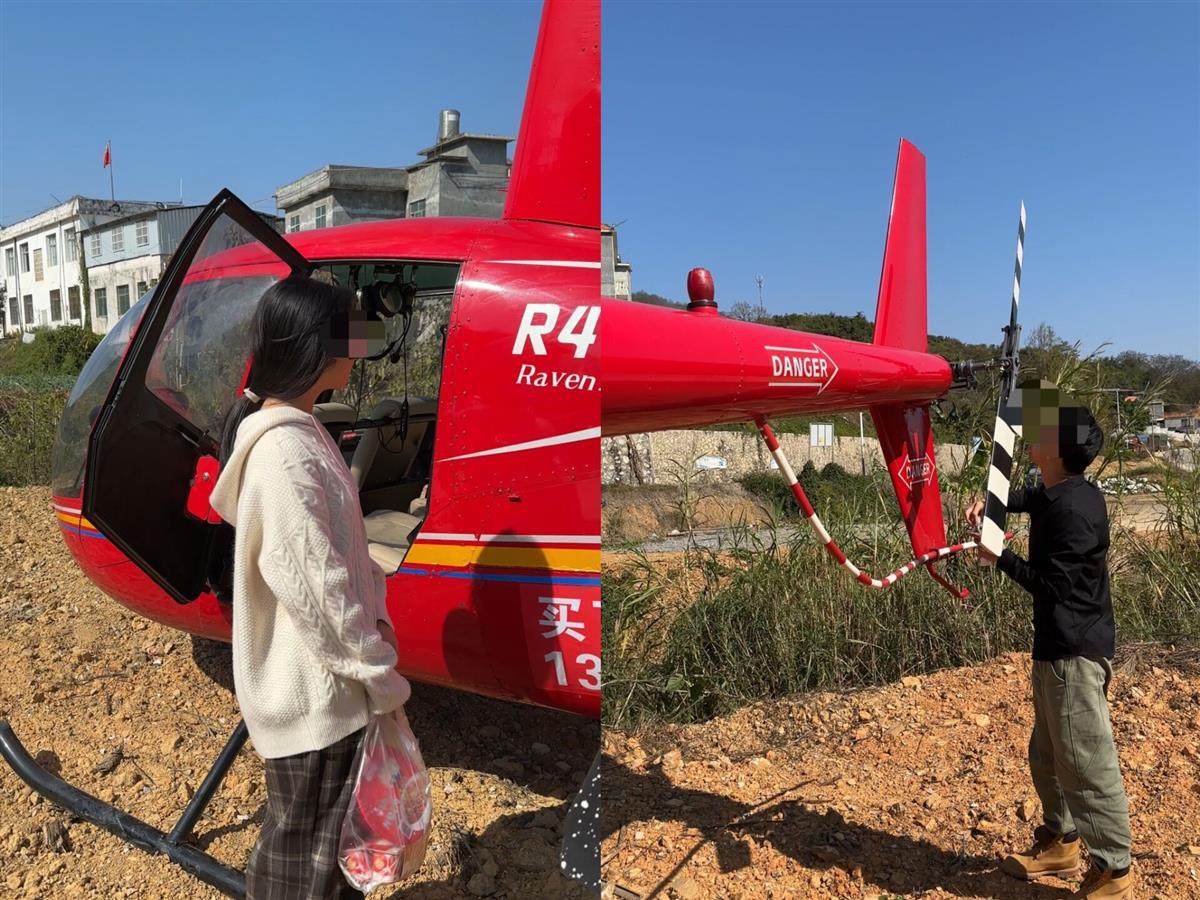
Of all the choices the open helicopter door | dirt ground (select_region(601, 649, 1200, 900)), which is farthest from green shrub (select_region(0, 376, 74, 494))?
dirt ground (select_region(601, 649, 1200, 900))

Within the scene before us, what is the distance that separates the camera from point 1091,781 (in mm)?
2689

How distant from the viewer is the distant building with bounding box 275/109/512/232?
4.44 metres

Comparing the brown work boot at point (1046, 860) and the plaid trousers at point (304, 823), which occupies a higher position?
the plaid trousers at point (304, 823)

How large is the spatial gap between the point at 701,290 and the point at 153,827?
2584mm

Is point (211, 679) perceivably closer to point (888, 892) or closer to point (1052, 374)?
point (888, 892)

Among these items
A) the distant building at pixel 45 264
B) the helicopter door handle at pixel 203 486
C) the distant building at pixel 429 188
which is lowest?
the helicopter door handle at pixel 203 486

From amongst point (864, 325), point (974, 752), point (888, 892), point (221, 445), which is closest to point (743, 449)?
point (864, 325)

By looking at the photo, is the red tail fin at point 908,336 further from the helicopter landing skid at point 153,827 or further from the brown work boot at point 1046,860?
the helicopter landing skid at point 153,827

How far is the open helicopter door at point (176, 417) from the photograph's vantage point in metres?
2.10

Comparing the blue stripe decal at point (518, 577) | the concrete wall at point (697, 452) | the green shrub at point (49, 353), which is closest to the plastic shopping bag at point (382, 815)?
the blue stripe decal at point (518, 577)

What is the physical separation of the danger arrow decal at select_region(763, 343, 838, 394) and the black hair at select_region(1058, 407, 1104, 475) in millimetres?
786

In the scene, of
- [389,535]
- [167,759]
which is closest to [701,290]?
[389,535]

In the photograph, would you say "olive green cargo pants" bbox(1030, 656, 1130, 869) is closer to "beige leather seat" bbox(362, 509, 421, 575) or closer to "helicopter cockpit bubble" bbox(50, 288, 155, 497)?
"beige leather seat" bbox(362, 509, 421, 575)

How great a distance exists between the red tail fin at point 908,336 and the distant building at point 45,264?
36.1 feet
